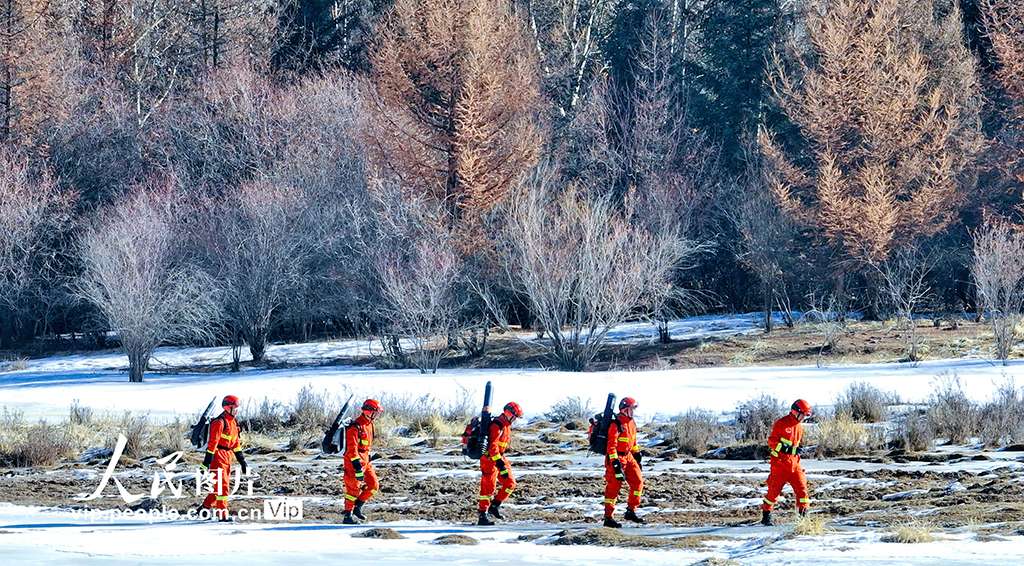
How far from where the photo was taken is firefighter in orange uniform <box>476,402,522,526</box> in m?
13.8

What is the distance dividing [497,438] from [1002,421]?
10552 millimetres

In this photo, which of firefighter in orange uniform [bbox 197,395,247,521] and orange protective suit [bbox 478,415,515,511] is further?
firefighter in orange uniform [bbox 197,395,247,521]

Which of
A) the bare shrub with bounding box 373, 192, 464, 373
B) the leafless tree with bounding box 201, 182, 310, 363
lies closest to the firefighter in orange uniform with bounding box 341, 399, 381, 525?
the bare shrub with bounding box 373, 192, 464, 373

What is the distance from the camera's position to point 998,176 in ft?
139

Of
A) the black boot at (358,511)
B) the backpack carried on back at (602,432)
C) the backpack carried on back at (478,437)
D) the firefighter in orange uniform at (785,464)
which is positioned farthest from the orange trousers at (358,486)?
the firefighter in orange uniform at (785,464)

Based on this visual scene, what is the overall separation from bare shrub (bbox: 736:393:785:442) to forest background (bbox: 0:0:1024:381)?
10.3 m

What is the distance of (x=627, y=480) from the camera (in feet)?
45.8

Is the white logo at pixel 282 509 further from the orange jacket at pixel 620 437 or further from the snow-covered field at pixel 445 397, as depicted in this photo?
the orange jacket at pixel 620 437

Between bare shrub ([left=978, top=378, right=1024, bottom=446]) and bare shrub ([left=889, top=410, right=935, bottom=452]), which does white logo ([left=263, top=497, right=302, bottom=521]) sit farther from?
bare shrub ([left=978, top=378, right=1024, bottom=446])

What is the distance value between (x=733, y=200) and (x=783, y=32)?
706 cm

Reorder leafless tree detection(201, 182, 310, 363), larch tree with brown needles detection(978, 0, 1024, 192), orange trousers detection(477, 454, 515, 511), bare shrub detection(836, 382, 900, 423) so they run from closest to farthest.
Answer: orange trousers detection(477, 454, 515, 511)
bare shrub detection(836, 382, 900, 423)
leafless tree detection(201, 182, 310, 363)
larch tree with brown needles detection(978, 0, 1024, 192)

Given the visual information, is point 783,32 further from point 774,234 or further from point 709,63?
point 774,234

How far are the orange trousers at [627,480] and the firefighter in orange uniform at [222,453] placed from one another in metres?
3.96

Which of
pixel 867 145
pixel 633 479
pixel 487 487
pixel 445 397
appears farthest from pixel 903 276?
pixel 487 487
